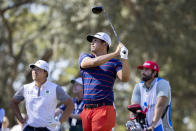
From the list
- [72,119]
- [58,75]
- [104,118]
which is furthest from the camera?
[58,75]

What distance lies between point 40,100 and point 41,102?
0.04 meters

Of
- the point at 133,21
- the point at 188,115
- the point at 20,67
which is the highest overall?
the point at 133,21

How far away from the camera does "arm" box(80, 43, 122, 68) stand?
5.81m

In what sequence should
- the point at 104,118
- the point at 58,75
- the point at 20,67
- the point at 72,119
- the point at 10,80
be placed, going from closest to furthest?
1. the point at 104,118
2. the point at 72,119
3. the point at 58,75
4. the point at 10,80
5. the point at 20,67

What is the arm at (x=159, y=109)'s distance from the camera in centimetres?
715

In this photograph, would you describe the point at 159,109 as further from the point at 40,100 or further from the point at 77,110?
the point at 77,110

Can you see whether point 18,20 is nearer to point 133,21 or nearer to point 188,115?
point 133,21

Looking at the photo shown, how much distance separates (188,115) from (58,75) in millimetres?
6976

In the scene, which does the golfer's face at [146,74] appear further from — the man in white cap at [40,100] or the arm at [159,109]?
the man in white cap at [40,100]

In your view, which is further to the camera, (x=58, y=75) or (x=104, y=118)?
(x=58, y=75)

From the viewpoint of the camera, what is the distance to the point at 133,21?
17.9m

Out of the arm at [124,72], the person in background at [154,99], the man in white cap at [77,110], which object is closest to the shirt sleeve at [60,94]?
the man in white cap at [77,110]

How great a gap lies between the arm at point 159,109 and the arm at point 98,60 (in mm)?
1660

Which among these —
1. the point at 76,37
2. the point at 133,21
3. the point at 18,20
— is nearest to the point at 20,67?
the point at 18,20
